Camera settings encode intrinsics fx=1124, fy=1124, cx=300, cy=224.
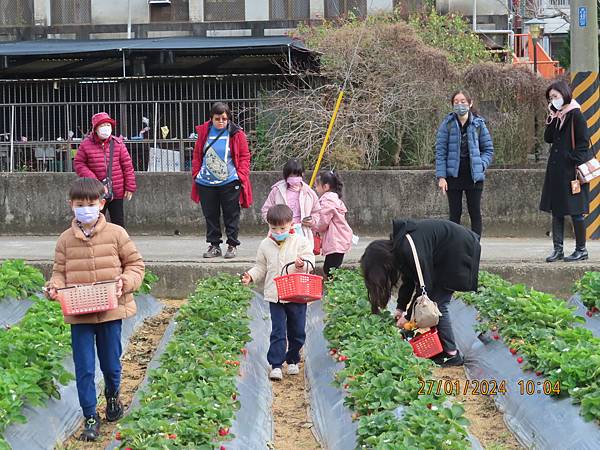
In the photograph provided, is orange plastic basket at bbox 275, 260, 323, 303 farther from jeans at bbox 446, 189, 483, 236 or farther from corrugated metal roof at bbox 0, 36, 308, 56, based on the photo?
corrugated metal roof at bbox 0, 36, 308, 56

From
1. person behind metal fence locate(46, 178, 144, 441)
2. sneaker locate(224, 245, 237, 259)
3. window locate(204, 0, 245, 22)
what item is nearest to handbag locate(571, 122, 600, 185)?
sneaker locate(224, 245, 237, 259)

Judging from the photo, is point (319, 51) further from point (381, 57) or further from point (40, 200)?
point (40, 200)

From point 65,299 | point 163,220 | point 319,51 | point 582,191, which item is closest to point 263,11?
point 319,51

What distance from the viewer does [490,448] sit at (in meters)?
6.39

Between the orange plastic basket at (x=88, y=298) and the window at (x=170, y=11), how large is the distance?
19326 mm

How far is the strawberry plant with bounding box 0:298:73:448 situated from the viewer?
6.16 metres

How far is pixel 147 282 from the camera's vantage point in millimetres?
10812

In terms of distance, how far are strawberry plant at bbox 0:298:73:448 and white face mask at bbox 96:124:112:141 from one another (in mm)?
2827

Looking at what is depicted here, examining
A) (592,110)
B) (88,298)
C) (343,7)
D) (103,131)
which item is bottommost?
(88,298)

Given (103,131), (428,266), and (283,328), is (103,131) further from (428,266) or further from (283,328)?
(428,266)

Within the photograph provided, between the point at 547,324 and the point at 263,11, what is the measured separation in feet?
58.9

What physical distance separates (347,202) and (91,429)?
28.4ft

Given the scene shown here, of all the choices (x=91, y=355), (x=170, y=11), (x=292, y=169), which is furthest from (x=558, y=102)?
(x=170, y=11)

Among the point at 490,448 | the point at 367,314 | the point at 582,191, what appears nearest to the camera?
the point at 490,448
